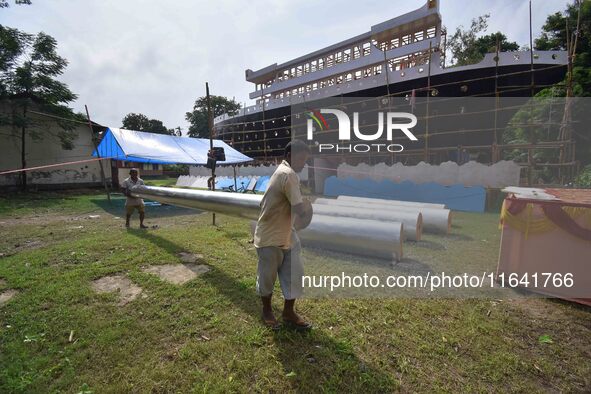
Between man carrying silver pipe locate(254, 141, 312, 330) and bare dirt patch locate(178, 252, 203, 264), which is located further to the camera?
bare dirt patch locate(178, 252, 203, 264)

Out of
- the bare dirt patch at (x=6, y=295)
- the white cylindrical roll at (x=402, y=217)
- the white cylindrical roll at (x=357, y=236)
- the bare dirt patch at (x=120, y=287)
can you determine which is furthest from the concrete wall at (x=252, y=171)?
the bare dirt patch at (x=6, y=295)

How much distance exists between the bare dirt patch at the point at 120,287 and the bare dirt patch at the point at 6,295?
0.85m

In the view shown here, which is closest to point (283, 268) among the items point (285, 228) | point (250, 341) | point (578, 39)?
point (285, 228)

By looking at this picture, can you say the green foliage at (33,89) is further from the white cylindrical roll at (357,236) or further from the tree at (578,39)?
the tree at (578,39)

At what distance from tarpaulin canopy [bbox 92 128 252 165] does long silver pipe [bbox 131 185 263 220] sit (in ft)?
28.4

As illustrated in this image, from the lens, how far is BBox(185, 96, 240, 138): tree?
49.2 metres

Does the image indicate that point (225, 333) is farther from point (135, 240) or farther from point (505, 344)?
point (135, 240)

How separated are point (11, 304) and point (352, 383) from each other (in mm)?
3964

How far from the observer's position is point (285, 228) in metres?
2.60

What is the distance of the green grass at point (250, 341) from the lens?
210cm

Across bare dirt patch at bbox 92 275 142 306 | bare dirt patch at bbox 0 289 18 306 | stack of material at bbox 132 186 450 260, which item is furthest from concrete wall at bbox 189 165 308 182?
bare dirt patch at bbox 0 289 18 306

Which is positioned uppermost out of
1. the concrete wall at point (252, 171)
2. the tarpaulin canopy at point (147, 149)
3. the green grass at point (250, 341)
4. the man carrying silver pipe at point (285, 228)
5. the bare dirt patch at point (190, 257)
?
the tarpaulin canopy at point (147, 149)

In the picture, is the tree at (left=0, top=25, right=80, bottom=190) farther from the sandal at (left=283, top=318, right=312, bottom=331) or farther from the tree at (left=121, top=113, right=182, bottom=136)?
the tree at (left=121, top=113, right=182, bottom=136)

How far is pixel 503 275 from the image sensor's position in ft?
12.7
